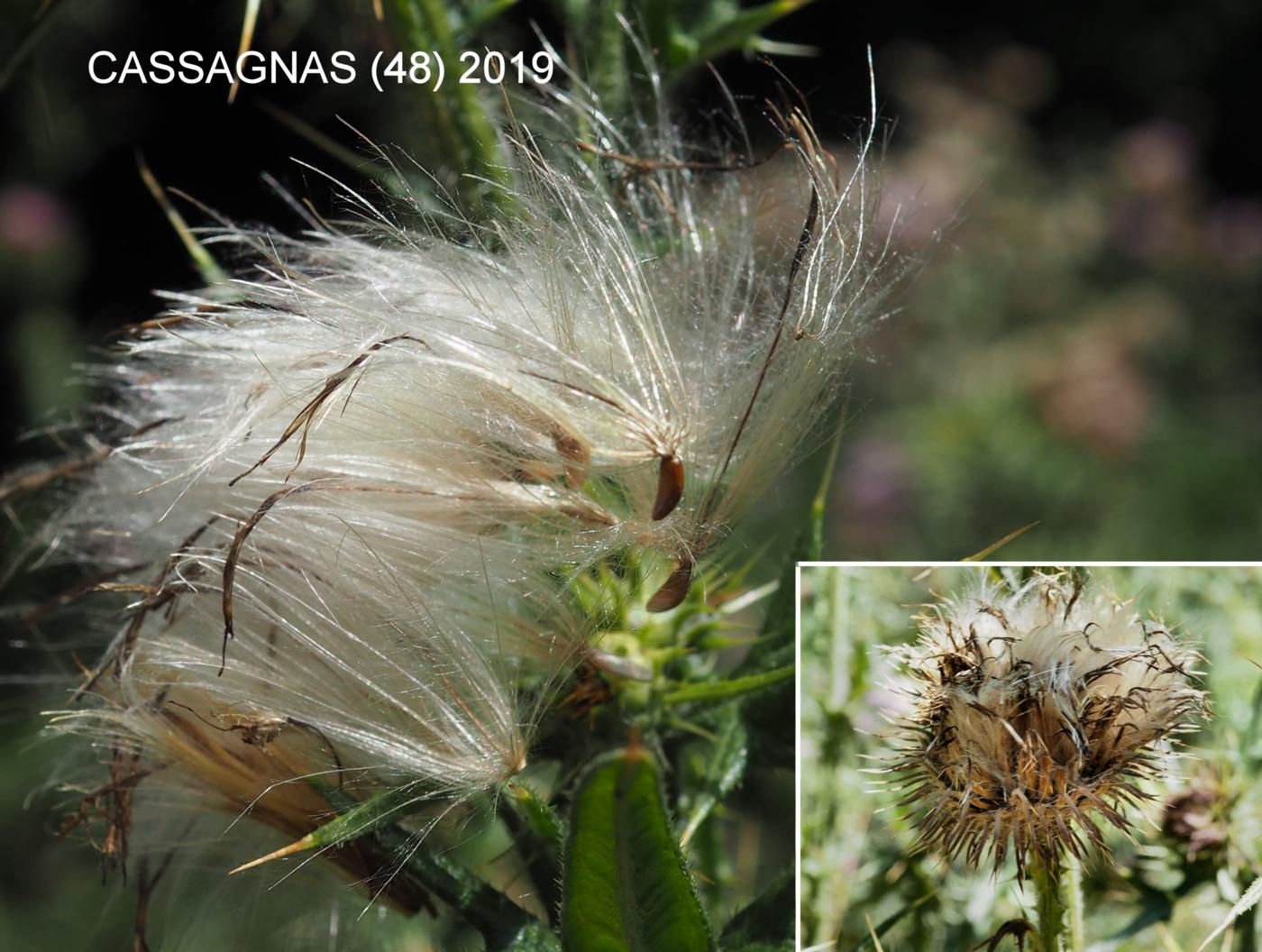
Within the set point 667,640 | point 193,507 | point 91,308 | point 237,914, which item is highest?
point 91,308

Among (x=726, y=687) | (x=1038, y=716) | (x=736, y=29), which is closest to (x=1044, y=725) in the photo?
(x=1038, y=716)

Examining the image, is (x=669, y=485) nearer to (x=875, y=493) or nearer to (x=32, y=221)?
(x=875, y=493)

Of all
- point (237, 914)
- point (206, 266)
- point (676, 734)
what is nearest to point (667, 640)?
point (676, 734)

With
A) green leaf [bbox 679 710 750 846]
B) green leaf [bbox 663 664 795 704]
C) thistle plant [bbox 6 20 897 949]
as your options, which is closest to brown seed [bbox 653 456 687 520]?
thistle plant [bbox 6 20 897 949]

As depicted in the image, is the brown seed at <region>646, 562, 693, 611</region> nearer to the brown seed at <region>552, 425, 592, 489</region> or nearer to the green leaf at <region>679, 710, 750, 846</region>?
the brown seed at <region>552, 425, 592, 489</region>

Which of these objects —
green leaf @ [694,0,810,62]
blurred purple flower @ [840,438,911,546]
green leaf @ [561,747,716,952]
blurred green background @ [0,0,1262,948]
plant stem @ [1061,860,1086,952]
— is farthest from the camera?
blurred purple flower @ [840,438,911,546]

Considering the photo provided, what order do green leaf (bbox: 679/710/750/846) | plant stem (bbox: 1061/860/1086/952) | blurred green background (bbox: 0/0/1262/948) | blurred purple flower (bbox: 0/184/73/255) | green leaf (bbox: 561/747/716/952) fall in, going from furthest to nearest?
blurred purple flower (bbox: 0/184/73/255) < blurred green background (bbox: 0/0/1262/948) < green leaf (bbox: 679/710/750/846) < plant stem (bbox: 1061/860/1086/952) < green leaf (bbox: 561/747/716/952)

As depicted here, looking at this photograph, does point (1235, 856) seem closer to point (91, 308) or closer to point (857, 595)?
point (857, 595)
